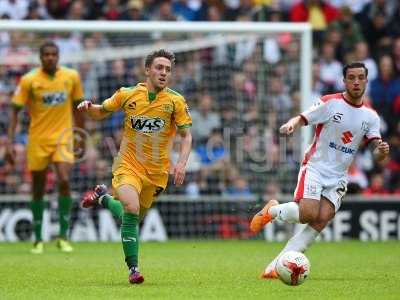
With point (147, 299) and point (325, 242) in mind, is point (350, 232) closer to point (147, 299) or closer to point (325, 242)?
point (325, 242)

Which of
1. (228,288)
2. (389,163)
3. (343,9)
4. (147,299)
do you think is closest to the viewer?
(147,299)

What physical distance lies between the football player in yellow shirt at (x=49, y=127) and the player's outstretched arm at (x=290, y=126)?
4.87 m

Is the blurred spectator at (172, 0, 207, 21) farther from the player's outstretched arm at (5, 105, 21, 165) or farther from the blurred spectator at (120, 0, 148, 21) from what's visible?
the player's outstretched arm at (5, 105, 21, 165)

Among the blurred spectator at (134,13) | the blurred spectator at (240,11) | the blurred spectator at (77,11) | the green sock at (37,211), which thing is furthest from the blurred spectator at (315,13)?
the green sock at (37,211)

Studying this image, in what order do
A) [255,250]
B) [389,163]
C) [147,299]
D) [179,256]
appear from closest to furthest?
[147,299]
[179,256]
[255,250]
[389,163]

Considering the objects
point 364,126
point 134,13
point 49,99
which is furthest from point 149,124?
point 134,13

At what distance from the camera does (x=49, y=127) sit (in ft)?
50.3

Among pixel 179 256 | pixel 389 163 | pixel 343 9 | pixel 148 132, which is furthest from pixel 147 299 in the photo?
pixel 343 9

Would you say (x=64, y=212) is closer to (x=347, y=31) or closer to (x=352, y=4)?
(x=347, y=31)

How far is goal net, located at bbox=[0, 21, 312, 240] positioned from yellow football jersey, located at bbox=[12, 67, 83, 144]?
9.21ft

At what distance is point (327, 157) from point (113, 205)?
2.32 meters

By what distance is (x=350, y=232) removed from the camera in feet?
62.3

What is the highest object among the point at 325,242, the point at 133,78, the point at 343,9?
the point at 343,9

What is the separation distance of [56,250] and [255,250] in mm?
2768
